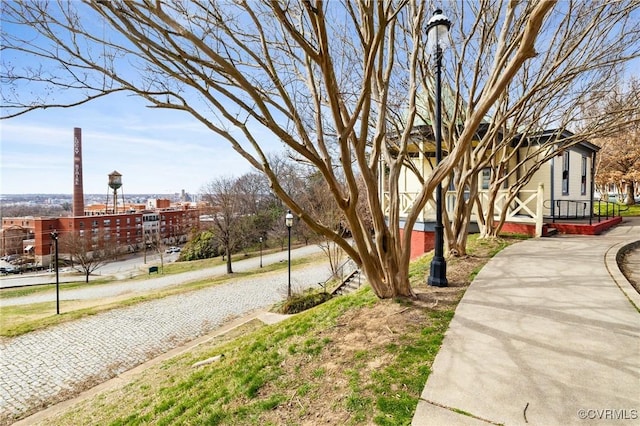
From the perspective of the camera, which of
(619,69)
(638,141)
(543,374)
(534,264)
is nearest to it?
(543,374)

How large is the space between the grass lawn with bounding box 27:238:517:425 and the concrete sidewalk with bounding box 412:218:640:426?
258 millimetres

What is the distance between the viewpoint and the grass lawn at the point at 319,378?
2.68 metres

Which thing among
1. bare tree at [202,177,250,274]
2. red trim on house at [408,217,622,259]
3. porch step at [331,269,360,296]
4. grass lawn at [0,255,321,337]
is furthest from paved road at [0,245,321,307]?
red trim on house at [408,217,622,259]

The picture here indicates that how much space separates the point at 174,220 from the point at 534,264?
63.4 m

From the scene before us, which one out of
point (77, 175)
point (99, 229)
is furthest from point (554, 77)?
point (77, 175)

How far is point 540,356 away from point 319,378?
7.29 feet

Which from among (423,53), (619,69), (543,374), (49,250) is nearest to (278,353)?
(543,374)

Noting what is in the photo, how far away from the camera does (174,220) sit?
60.5 meters

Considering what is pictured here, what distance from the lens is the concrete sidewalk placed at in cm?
232

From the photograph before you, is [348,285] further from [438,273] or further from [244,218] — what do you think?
[244,218]

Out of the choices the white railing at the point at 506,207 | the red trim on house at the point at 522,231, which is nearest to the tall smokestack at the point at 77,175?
the white railing at the point at 506,207

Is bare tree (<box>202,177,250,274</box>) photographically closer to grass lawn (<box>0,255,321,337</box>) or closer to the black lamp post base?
grass lawn (<box>0,255,321,337</box>)

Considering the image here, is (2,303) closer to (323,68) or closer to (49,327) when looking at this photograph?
(49,327)

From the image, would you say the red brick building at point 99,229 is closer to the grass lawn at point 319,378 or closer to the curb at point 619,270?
the grass lawn at point 319,378
